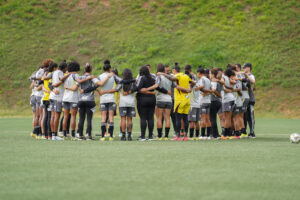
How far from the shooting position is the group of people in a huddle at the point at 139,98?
14.1 metres

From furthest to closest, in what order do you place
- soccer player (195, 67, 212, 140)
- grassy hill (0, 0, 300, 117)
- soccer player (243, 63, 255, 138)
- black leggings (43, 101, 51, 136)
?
grassy hill (0, 0, 300, 117), soccer player (243, 63, 255, 138), soccer player (195, 67, 212, 140), black leggings (43, 101, 51, 136)

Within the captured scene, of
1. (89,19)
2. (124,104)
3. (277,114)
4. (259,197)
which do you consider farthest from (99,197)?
(89,19)

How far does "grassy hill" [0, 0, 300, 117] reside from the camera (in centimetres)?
3891

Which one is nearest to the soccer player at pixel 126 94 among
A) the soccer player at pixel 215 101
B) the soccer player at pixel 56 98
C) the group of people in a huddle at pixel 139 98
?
the group of people in a huddle at pixel 139 98

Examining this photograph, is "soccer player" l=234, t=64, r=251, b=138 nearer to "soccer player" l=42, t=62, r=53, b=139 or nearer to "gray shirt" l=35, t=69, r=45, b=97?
"soccer player" l=42, t=62, r=53, b=139

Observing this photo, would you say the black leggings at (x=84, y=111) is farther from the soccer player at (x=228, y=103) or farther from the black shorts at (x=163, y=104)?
the soccer player at (x=228, y=103)

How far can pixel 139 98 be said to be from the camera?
559 inches

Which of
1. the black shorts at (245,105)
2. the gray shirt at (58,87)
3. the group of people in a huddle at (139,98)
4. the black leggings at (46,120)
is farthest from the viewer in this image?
the black shorts at (245,105)

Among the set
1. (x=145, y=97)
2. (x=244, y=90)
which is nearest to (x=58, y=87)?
(x=145, y=97)

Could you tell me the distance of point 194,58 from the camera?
3922 centimetres

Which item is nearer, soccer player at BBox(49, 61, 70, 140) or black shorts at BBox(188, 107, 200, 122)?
soccer player at BBox(49, 61, 70, 140)

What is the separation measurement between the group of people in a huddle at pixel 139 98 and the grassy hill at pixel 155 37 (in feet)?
64.0

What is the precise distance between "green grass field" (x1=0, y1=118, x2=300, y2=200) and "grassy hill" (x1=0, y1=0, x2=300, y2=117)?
25.5 meters

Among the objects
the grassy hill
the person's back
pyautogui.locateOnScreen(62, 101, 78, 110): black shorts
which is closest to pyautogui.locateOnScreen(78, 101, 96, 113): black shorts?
pyautogui.locateOnScreen(62, 101, 78, 110): black shorts
